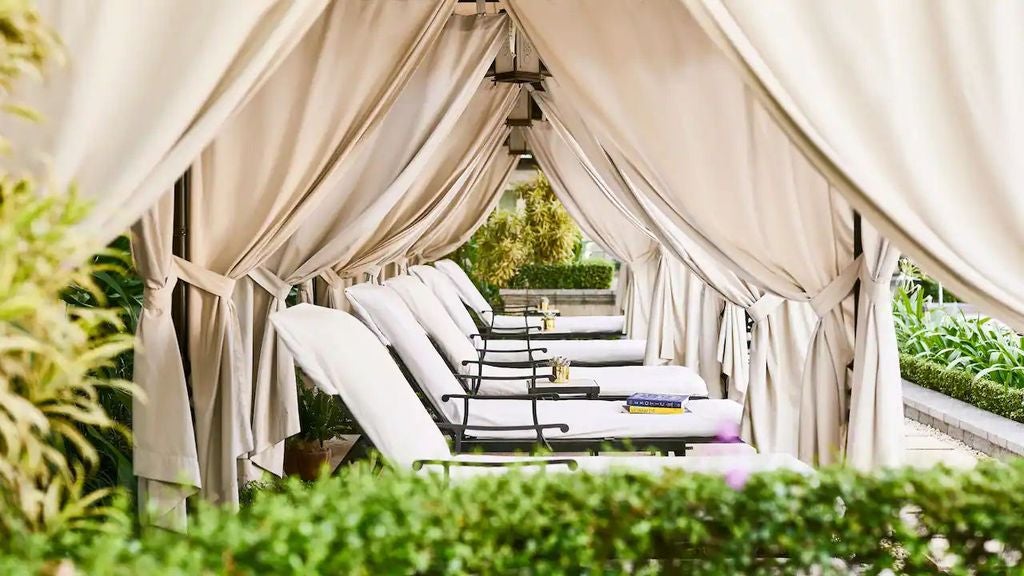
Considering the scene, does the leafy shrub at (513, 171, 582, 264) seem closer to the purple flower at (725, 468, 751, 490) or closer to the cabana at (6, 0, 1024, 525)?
the cabana at (6, 0, 1024, 525)

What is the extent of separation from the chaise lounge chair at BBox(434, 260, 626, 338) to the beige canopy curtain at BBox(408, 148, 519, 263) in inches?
9.7

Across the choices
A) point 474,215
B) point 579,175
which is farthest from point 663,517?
point 474,215

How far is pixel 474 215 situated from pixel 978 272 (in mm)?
9412

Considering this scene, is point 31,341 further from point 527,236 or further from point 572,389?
point 527,236

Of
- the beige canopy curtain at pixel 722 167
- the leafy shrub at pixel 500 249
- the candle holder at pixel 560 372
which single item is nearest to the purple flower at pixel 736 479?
the beige canopy curtain at pixel 722 167

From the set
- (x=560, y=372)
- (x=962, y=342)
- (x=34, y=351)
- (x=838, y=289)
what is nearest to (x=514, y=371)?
(x=560, y=372)

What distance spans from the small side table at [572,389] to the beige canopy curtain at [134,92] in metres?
3.73

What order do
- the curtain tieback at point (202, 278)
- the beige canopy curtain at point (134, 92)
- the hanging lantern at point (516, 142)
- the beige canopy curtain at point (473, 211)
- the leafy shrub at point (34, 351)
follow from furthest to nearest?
1. the beige canopy curtain at point (473, 211)
2. the hanging lantern at point (516, 142)
3. the curtain tieback at point (202, 278)
4. the beige canopy curtain at point (134, 92)
5. the leafy shrub at point (34, 351)

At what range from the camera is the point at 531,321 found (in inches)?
466

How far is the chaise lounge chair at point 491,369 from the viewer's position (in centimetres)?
641

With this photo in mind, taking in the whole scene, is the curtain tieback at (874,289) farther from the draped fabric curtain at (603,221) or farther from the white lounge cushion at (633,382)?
the draped fabric curtain at (603,221)

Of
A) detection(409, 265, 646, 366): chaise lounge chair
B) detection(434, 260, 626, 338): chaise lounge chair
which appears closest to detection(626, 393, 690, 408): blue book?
detection(409, 265, 646, 366): chaise lounge chair

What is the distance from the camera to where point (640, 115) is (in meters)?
3.89

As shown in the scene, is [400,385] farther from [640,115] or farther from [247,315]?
[640,115]
